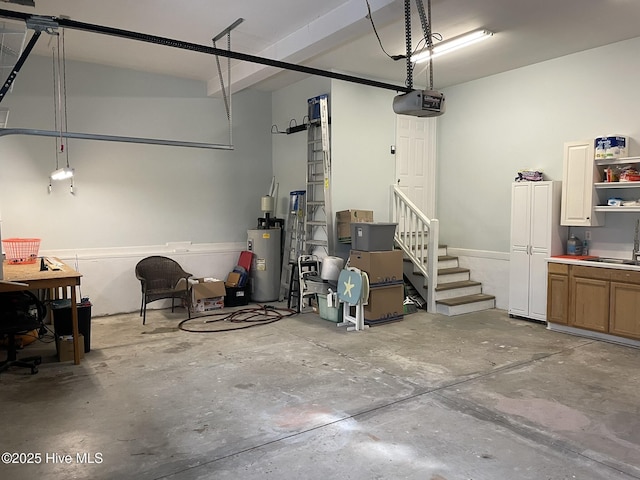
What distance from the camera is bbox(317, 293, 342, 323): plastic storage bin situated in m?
6.20

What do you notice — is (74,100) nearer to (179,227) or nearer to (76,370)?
(179,227)

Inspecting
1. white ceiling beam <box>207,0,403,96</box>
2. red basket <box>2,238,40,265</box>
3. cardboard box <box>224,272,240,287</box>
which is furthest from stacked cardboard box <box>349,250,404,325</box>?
red basket <box>2,238,40,265</box>

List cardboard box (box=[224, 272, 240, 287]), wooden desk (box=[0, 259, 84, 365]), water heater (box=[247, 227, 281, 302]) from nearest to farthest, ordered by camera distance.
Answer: wooden desk (box=[0, 259, 84, 365]) < cardboard box (box=[224, 272, 240, 287]) < water heater (box=[247, 227, 281, 302])

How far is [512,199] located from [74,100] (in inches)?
251

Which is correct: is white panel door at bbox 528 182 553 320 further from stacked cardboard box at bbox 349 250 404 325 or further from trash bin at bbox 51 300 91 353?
trash bin at bbox 51 300 91 353

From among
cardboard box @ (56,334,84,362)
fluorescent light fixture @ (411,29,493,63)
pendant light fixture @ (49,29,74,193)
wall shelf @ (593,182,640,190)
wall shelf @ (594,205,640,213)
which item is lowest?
cardboard box @ (56,334,84,362)

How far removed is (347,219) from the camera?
672 cm

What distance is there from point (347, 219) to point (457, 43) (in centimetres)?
272

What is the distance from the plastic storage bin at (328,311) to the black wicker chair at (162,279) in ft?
6.19

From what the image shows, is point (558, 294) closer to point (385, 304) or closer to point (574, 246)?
point (574, 246)

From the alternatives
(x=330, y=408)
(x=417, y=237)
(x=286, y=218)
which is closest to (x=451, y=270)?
(x=417, y=237)

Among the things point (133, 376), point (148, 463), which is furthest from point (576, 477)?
point (133, 376)

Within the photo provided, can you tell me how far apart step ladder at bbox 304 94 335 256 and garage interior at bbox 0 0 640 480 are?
0.15 meters

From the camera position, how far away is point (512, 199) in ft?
21.2
